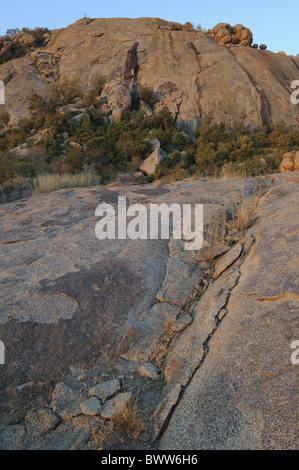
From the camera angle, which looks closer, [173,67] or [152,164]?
[152,164]

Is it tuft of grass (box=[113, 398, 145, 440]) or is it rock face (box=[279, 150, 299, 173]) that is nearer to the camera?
tuft of grass (box=[113, 398, 145, 440])

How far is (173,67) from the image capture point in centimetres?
1914

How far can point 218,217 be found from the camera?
4.00 m

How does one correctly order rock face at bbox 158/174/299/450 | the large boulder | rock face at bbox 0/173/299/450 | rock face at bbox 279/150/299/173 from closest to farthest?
rock face at bbox 158/174/299/450 → rock face at bbox 0/173/299/450 → rock face at bbox 279/150/299/173 → the large boulder

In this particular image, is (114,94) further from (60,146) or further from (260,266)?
(260,266)

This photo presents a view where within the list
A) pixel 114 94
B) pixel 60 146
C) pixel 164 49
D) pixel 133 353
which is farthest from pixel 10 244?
pixel 164 49

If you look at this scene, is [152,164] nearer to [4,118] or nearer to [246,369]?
[246,369]

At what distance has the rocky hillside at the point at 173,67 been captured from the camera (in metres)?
17.5

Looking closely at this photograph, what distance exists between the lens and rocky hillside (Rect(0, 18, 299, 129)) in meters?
17.5

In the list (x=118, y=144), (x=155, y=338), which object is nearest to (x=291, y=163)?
(x=118, y=144)

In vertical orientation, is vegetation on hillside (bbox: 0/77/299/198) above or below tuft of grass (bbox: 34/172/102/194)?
above

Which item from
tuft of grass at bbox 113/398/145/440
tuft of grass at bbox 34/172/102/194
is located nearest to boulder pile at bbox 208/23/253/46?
tuft of grass at bbox 34/172/102/194

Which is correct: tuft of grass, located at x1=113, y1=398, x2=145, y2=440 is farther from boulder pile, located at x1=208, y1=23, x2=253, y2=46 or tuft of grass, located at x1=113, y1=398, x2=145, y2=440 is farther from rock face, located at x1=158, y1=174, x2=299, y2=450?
boulder pile, located at x1=208, y1=23, x2=253, y2=46

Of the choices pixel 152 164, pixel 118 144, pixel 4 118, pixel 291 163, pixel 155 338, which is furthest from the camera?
pixel 4 118
